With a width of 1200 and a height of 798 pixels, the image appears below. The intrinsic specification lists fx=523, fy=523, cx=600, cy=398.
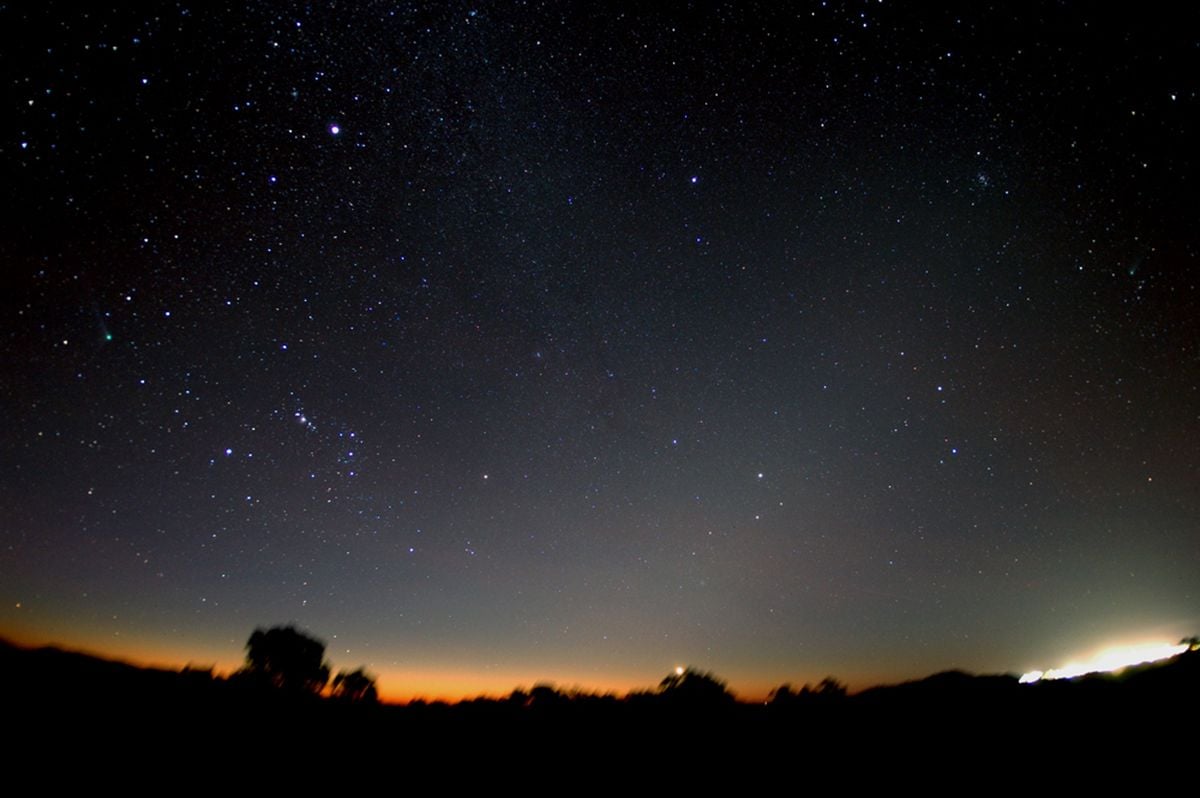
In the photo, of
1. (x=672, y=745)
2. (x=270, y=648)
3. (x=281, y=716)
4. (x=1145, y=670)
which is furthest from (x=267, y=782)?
(x=270, y=648)

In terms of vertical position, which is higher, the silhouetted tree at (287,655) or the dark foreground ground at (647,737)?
the dark foreground ground at (647,737)

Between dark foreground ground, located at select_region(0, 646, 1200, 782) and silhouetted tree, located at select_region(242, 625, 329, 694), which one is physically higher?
dark foreground ground, located at select_region(0, 646, 1200, 782)

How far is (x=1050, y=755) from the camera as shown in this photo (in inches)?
134

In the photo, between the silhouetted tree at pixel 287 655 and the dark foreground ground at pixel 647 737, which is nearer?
the dark foreground ground at pixel 647 737

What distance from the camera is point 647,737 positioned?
4566 mm

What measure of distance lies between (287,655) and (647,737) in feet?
91.2

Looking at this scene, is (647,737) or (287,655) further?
(287,655)

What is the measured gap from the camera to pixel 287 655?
25469 mm

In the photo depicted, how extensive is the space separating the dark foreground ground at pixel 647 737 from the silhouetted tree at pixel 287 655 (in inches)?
935

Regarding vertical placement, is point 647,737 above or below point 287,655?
above

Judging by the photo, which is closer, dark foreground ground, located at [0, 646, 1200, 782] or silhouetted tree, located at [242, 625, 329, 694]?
dark foreground ground, located at [0, 646, 1200, 782]

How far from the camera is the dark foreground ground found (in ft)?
11.3

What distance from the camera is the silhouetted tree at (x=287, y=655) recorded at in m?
25.0

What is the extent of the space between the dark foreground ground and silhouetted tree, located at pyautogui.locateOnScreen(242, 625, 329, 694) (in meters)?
23.7
